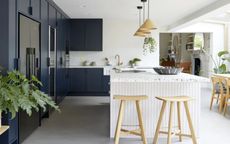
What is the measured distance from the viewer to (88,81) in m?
8.09

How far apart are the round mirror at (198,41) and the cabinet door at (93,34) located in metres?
4.96

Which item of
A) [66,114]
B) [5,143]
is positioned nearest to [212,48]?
[66,114]

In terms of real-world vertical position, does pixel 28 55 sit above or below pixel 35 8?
below

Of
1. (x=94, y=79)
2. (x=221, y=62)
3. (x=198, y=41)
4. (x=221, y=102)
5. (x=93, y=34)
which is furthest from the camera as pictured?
(x=198, y=41)

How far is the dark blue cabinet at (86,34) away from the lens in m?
8.18

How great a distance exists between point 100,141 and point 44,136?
92cm

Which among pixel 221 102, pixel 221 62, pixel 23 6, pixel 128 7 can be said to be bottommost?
pixel 221 102

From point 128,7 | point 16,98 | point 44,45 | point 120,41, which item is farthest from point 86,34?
point 16,98

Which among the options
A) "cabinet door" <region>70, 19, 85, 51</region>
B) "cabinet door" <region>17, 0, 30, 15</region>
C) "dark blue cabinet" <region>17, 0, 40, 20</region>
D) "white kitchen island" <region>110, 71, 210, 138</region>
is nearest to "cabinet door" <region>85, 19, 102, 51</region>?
"cabinet door" <region>70, 19, 85, 51</region>

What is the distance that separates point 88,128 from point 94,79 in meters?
3.65

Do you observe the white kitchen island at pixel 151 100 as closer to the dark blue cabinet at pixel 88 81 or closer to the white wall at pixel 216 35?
the dark blue cabinet at pixel 88 81

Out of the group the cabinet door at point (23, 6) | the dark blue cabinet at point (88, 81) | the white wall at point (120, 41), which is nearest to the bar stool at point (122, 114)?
the cabinet door at point (23, 6)

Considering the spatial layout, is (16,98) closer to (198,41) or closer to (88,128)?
(88,128)

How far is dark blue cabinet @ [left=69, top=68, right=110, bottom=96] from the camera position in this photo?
8.06 metres
